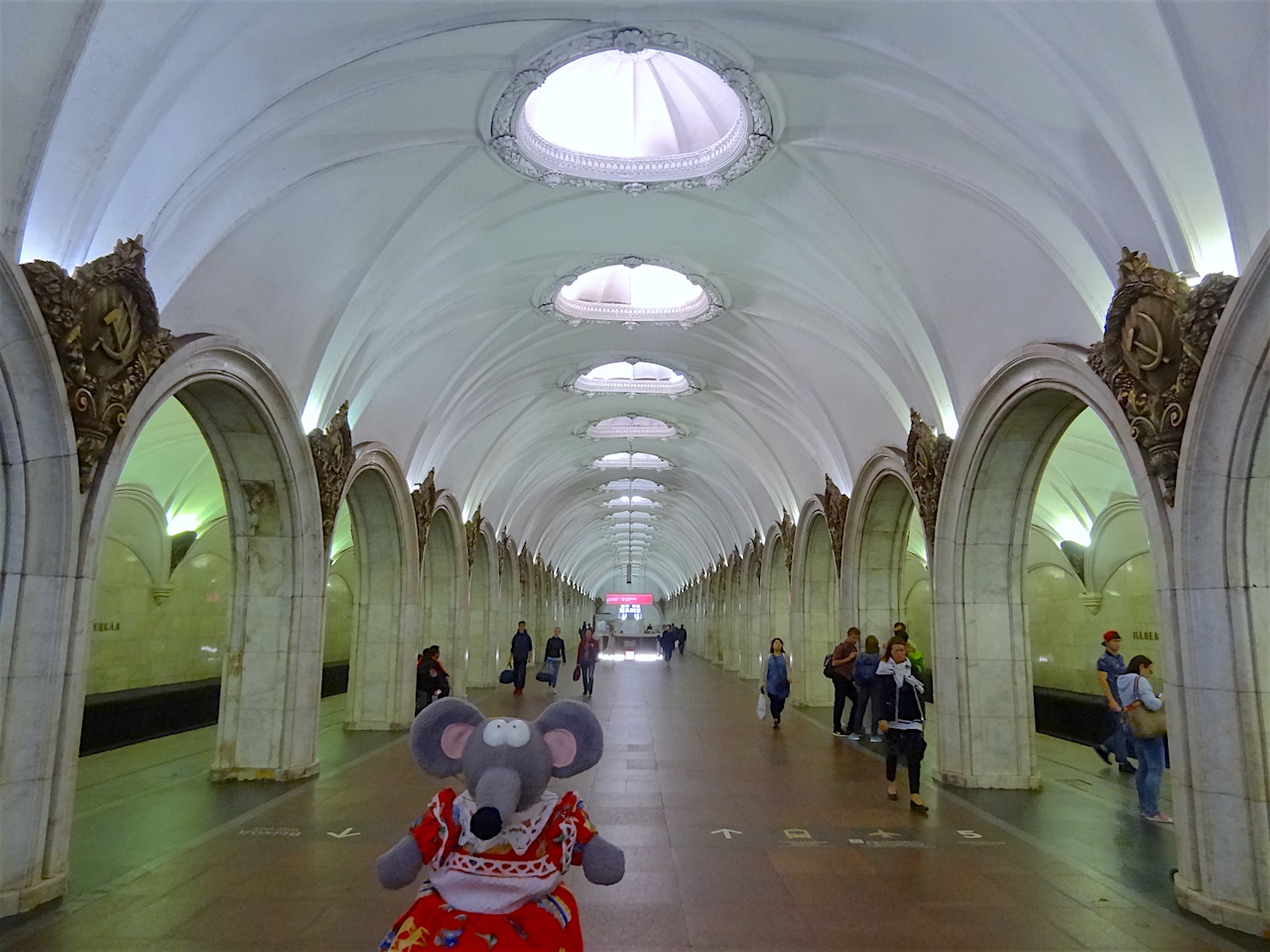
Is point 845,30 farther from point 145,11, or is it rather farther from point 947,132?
point 145,11

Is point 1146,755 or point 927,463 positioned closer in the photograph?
point 1146,755

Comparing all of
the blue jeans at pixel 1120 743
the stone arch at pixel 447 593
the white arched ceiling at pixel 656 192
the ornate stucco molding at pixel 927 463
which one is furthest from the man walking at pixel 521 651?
the blue jeans at pixel 1120 743

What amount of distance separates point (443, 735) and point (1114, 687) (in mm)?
7427

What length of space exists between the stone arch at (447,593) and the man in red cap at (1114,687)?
10.1 m

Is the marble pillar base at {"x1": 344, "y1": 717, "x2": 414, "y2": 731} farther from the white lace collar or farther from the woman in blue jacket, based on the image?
the white lace collar

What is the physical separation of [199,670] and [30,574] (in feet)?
36.5

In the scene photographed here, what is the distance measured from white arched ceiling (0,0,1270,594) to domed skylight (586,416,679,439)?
27.9ft

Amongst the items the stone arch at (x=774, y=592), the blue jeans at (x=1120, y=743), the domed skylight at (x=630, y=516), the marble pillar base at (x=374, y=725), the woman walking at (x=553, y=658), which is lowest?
the marble pillar base at (x=374, y=725)

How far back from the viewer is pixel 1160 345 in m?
5.06

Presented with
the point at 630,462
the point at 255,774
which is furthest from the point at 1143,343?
the point at 630,462

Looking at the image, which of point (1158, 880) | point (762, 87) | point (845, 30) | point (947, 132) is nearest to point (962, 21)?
point (845, 30)

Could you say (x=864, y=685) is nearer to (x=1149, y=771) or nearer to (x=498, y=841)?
(x=1149, y=771)

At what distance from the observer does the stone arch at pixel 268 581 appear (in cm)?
789

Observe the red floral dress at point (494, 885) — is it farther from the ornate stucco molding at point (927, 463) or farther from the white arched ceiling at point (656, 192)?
the ornate stucco molding at point (927, 463)
